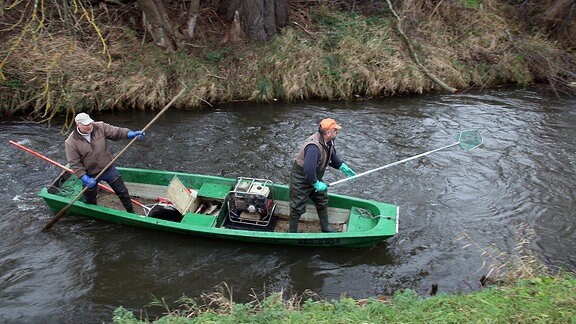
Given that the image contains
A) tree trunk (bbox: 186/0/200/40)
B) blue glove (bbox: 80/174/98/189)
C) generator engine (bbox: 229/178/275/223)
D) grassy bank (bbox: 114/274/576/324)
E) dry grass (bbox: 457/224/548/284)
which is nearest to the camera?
grassy bank (bbox: 114/274/576/324)

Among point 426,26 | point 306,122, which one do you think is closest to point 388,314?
point 306,122

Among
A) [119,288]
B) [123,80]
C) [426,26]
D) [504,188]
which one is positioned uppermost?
[426,26]

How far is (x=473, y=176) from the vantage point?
931cm

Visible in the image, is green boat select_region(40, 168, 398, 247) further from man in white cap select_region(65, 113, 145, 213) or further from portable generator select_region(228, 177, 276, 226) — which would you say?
man in white cap select_region(65, 113, 145, 213)

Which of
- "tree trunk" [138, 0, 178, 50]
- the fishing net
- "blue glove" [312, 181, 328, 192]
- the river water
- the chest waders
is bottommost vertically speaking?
the river water

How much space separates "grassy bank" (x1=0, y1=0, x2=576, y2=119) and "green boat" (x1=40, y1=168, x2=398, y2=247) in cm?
425

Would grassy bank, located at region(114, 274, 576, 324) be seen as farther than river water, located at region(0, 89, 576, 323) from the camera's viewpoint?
No

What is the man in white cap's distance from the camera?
271 inches

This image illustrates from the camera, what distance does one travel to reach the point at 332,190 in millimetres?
9078

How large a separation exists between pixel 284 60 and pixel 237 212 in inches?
249

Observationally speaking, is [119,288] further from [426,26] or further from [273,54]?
[426,26]

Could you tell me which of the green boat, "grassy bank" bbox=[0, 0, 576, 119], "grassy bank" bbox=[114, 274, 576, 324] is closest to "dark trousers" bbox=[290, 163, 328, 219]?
the green boat

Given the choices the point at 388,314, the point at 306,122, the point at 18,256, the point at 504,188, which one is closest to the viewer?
the point at 388,314

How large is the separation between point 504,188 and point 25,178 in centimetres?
876
